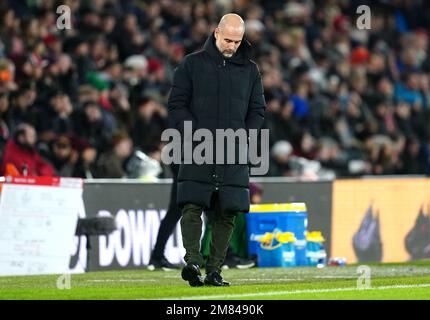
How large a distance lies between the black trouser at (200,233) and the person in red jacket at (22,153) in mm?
5023

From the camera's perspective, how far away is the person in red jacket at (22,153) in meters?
15.3

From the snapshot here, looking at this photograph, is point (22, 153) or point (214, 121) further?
point (22, 153)

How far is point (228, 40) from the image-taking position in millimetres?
10469

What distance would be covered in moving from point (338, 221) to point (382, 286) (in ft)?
22.6

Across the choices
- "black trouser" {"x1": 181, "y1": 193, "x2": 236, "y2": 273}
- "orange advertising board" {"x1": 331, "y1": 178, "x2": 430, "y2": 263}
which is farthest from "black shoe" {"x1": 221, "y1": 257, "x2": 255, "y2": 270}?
"black trouser" {"x1": 181, "y1": 193, "x2": 236, "y2": 273}

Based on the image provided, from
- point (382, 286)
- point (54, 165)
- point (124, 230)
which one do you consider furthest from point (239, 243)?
point (382, 286)

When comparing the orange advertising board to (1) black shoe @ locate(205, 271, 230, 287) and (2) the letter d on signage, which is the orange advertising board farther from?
(1) black shoe @ locate(205, 271, 230, 287)

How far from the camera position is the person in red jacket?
15.3 metres

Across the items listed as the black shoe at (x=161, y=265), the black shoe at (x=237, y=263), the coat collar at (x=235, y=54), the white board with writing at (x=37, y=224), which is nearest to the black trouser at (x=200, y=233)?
the coat collar at (x=235, y=54)

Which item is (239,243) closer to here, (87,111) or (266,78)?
(87,111)

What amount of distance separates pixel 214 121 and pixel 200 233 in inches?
35.1

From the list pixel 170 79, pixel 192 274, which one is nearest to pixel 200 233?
pixel 192 274

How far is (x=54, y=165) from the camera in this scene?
1634 cm

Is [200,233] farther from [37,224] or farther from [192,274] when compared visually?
[37,224]
